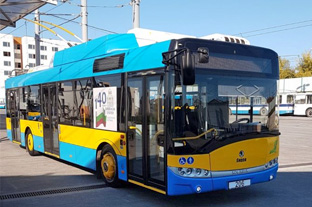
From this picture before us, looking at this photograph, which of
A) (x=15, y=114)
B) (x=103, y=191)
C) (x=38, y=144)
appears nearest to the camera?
(x=103, y=191)

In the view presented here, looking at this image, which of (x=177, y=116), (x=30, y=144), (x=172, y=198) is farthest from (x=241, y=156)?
(x=30, y=144)

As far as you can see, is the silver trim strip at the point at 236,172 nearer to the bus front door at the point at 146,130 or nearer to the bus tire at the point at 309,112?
the bus front door at the point at 146,130

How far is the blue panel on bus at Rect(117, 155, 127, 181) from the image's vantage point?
602 cm

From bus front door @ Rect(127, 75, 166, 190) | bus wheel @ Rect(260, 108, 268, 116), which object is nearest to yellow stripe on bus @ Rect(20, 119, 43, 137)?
bus front door @ Rect(127, 75, 166, 190)

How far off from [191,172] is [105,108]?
8.36 ft

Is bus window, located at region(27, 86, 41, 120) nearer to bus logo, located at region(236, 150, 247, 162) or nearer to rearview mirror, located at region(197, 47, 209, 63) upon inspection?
rearview mirror, located at region(197, 47, 209, 63)

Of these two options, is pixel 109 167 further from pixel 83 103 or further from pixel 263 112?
pixel 263 112

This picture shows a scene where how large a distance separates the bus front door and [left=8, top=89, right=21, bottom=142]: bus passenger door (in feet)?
24.2

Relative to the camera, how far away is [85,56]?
7789 mm

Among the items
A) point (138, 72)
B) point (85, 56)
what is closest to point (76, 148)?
point (85, 56)

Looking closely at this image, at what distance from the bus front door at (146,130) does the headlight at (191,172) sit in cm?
26

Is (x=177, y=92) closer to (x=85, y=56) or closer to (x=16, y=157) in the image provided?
(x=85, y=56)

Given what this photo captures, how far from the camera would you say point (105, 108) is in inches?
261

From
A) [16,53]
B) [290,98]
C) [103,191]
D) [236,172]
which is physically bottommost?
[103,191]
